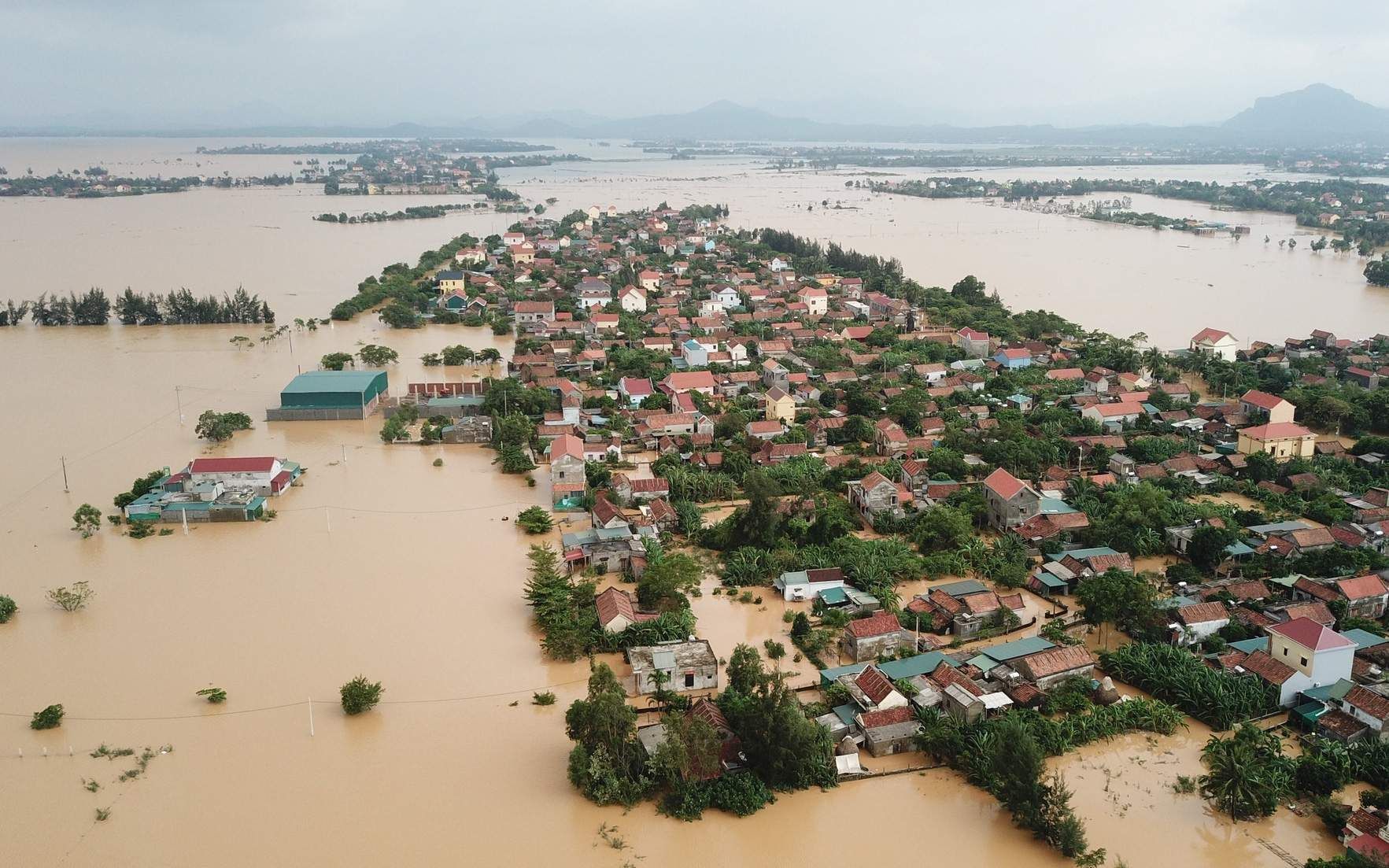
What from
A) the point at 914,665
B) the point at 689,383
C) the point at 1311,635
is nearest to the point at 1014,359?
the point at 689,383

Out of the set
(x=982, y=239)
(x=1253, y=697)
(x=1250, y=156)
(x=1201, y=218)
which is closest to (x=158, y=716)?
(x=1253, y=697)

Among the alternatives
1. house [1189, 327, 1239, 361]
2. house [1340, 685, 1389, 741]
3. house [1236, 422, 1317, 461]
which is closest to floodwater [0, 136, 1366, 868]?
house [1340, 685, 1389, 741]

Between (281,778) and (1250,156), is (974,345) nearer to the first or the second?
(281,778)

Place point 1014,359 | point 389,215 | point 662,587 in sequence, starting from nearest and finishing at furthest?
point 662,587, point 1014,359, point 389,215

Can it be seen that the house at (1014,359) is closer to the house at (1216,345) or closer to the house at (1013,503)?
the house at (1216,345)

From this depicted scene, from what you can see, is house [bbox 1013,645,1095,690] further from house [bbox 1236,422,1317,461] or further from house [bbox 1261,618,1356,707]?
house [bbox 1236,422,1317,461]

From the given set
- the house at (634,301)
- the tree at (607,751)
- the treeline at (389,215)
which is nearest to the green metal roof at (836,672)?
the tree at (607,751)

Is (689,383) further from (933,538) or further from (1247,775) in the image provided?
(1247,775)
